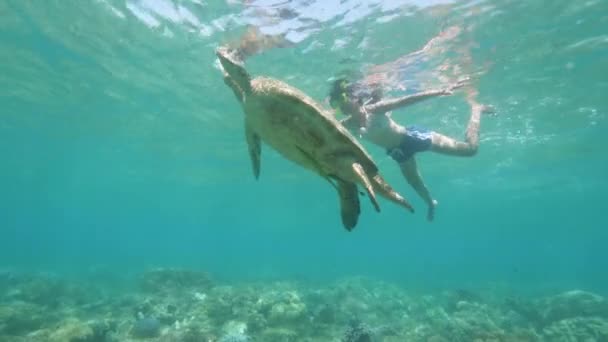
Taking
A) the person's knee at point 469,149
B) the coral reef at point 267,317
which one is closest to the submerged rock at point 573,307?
the coral reef at point 267,317

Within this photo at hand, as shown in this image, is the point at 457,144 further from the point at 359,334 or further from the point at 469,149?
the point at 359,334

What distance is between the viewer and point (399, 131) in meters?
9.61

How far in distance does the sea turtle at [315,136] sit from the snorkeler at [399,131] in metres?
3.92

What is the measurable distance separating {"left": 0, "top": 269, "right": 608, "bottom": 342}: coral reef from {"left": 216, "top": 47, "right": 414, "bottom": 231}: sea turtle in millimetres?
7102

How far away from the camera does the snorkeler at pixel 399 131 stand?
27.6 feet

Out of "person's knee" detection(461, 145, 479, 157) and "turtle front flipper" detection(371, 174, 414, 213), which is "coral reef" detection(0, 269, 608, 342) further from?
"turtle front flipper" detection(371, 174, 414, 213)

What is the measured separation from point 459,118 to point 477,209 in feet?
196

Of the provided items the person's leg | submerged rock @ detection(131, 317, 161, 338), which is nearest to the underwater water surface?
submerged rock @ detection(131, 317, 161, 338)

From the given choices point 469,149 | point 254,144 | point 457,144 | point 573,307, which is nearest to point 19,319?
point 254,144

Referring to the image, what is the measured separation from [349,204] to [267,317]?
975cm

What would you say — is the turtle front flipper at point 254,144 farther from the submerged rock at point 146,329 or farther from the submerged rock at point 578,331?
the submerged rock at point 578,331

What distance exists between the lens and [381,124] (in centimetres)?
924

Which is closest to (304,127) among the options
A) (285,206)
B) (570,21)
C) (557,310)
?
(570,21)

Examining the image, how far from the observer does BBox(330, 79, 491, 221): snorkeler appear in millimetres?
8398
